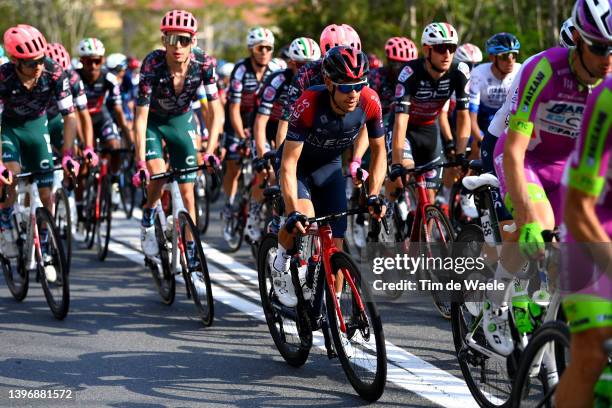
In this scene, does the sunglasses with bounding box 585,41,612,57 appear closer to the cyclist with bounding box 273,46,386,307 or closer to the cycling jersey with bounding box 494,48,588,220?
the cycling jersey with bounding box 494,48,588,220

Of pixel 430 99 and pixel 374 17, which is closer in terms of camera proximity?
pixel 430 99

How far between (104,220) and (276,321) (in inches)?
190

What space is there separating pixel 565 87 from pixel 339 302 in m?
2.00

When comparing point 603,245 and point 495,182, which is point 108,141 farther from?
point 603,245

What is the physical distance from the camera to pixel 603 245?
4086mm

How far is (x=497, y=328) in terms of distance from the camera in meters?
5.61

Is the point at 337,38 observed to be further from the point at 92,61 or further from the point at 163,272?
the point at 92,61

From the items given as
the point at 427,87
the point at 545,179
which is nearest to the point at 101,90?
the point at 427,87

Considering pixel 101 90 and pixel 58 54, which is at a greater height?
pixel 58 54

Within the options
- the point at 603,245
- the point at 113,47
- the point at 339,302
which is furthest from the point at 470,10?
the point at 113,47

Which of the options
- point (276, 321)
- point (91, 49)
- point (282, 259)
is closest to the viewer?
point (282, 259)

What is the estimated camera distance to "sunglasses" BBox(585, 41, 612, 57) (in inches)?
182

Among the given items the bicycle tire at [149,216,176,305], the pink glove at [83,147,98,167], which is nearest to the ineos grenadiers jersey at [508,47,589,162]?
the bicycle tire at [149,216,176,305]

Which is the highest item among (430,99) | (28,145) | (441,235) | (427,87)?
(427,87)
